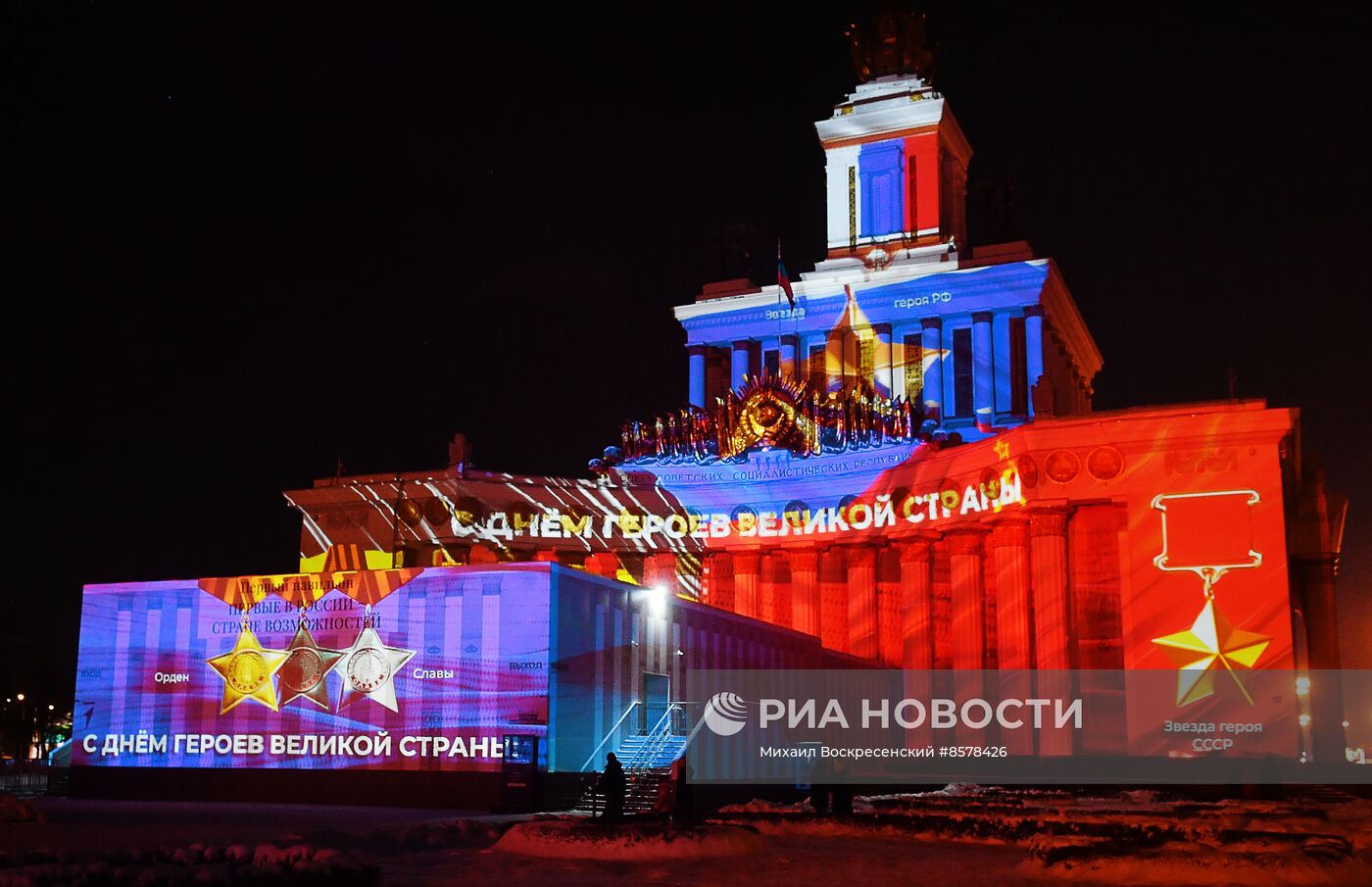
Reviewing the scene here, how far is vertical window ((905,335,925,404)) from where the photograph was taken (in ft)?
212

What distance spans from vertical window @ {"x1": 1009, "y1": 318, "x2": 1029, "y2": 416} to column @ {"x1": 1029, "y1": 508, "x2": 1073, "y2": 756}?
12.6 m

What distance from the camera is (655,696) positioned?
3675 cm

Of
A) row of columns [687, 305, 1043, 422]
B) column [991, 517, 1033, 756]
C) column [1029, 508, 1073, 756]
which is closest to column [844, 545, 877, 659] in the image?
row of columns [687, 305, 1043, 422]

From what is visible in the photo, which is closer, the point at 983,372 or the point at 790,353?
the point at 983,372

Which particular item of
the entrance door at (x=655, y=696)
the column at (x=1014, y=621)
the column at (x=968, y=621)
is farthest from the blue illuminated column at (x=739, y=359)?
the entrance door at (x=655, y=696)

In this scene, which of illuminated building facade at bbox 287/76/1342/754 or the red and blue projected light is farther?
illuminated building facade at bbox 287/76/1342/754

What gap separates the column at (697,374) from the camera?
226ft

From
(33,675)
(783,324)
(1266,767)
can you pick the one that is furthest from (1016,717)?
(33,675)

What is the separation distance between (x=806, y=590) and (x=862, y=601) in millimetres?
2552

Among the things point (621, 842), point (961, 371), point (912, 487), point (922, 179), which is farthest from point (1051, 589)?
point (621, 842)

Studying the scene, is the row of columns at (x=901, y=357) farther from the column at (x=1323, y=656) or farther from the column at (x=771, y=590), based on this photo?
the column at (x=1323, y=656)

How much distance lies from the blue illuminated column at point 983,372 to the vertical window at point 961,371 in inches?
15.9

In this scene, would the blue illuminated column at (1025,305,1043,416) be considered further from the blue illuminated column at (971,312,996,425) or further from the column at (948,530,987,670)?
the column at (948,530,987,670)

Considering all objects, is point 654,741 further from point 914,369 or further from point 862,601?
point 914,369
